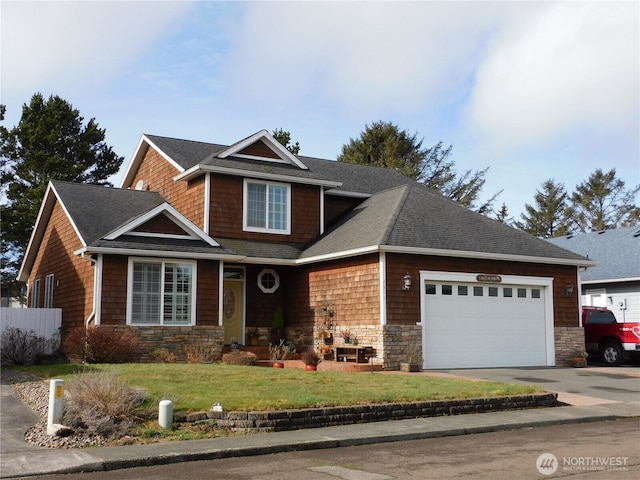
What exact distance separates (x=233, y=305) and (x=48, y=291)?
7470 millimetres

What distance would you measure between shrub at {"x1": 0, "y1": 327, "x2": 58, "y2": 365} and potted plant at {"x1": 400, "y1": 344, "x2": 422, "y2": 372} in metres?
10.4

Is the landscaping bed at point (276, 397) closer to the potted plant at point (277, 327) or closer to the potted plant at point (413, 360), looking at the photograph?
the potted plant at point (413, 360)

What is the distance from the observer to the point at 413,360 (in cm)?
1819

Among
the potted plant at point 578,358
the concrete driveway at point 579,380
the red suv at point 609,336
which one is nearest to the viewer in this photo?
the concrete driveway at point 579,380

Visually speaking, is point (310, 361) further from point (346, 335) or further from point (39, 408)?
point (39, 408)

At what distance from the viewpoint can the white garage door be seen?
19.1 m

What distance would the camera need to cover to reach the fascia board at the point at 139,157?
24150 mm

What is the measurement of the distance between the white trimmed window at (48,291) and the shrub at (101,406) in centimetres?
1388

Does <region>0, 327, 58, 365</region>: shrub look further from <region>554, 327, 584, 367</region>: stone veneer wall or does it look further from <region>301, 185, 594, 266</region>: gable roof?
<region>554, 327, 584, 367</region>: stone veneer wall

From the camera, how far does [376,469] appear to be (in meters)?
7.96

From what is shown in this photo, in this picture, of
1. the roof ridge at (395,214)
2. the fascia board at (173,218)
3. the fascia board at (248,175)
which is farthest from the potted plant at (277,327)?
the roof ridge at (395,214)

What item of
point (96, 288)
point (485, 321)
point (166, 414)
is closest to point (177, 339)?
point (96, 288)

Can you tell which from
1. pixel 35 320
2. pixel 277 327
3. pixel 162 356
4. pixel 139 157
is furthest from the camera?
Answer: pixel 139 157

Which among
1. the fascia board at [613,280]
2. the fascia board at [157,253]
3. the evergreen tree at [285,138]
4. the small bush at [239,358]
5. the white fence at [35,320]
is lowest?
the small bush at [239,358]
